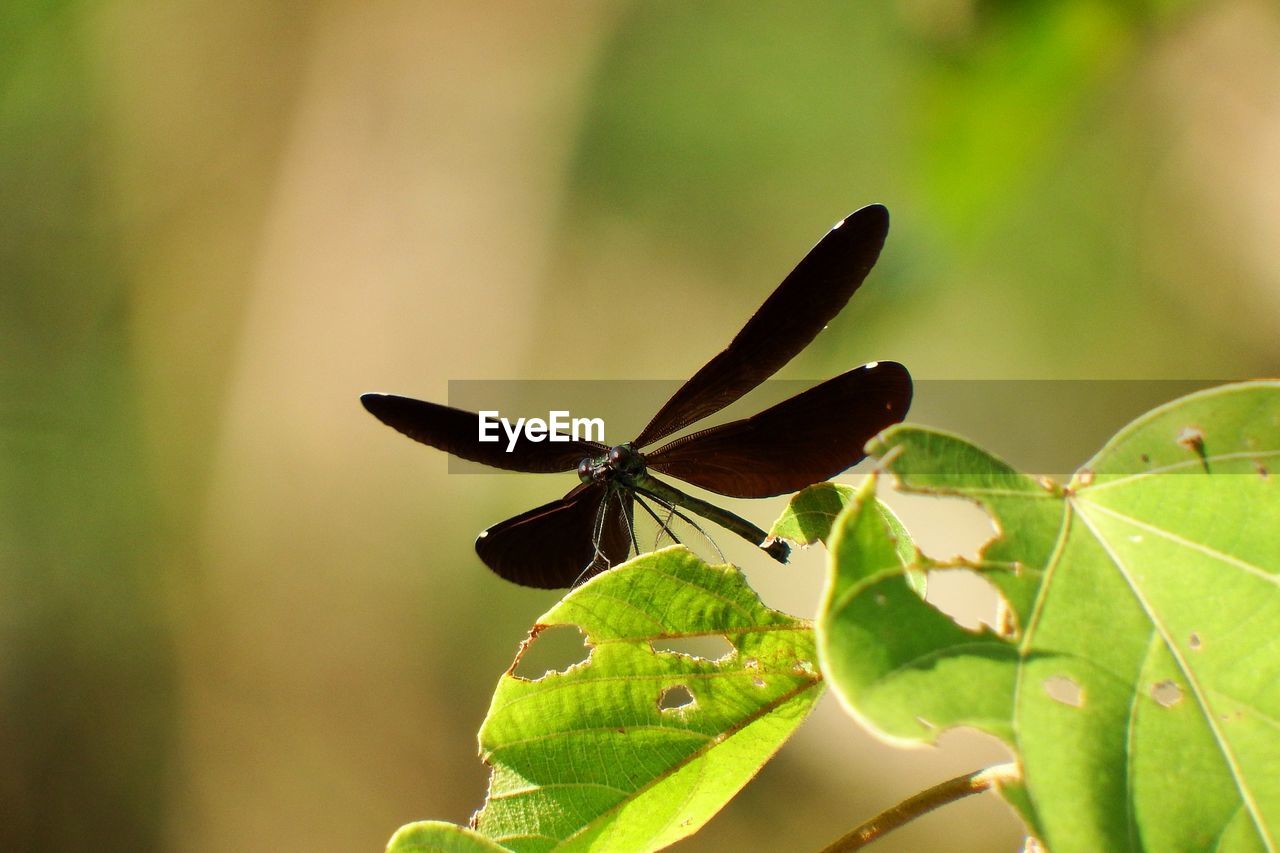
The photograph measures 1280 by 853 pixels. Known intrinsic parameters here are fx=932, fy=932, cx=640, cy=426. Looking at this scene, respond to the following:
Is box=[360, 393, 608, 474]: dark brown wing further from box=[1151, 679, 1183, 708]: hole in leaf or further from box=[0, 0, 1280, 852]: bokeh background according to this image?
box=[0, 0, 1280, 852]: bokeh background

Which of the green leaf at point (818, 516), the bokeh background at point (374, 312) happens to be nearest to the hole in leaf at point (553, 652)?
the bokeh background at point (374, 312)

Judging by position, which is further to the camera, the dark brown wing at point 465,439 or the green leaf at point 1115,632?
the dark brown wing at point 465,439

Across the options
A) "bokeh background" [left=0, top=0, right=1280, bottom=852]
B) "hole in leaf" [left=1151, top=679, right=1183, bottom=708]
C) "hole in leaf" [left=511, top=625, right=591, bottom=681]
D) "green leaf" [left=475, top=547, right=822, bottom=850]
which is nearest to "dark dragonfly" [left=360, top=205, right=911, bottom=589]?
"green leaf" [left=475, top=547, right=822, bottom=850]

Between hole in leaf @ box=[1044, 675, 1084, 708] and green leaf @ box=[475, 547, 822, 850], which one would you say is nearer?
hole in leaf @ box=[1044, 675, 1084, 708]

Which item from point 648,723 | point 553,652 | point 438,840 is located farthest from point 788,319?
point 553,652

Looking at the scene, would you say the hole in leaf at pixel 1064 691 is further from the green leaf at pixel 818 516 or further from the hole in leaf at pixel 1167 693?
the green leaf at pixel 818 516

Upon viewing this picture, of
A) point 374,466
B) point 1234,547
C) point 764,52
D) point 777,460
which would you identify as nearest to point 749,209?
point 764,52

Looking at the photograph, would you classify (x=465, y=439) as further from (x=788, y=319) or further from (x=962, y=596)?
(x=962, y=596)

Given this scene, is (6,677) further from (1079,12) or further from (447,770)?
(1079,12)
